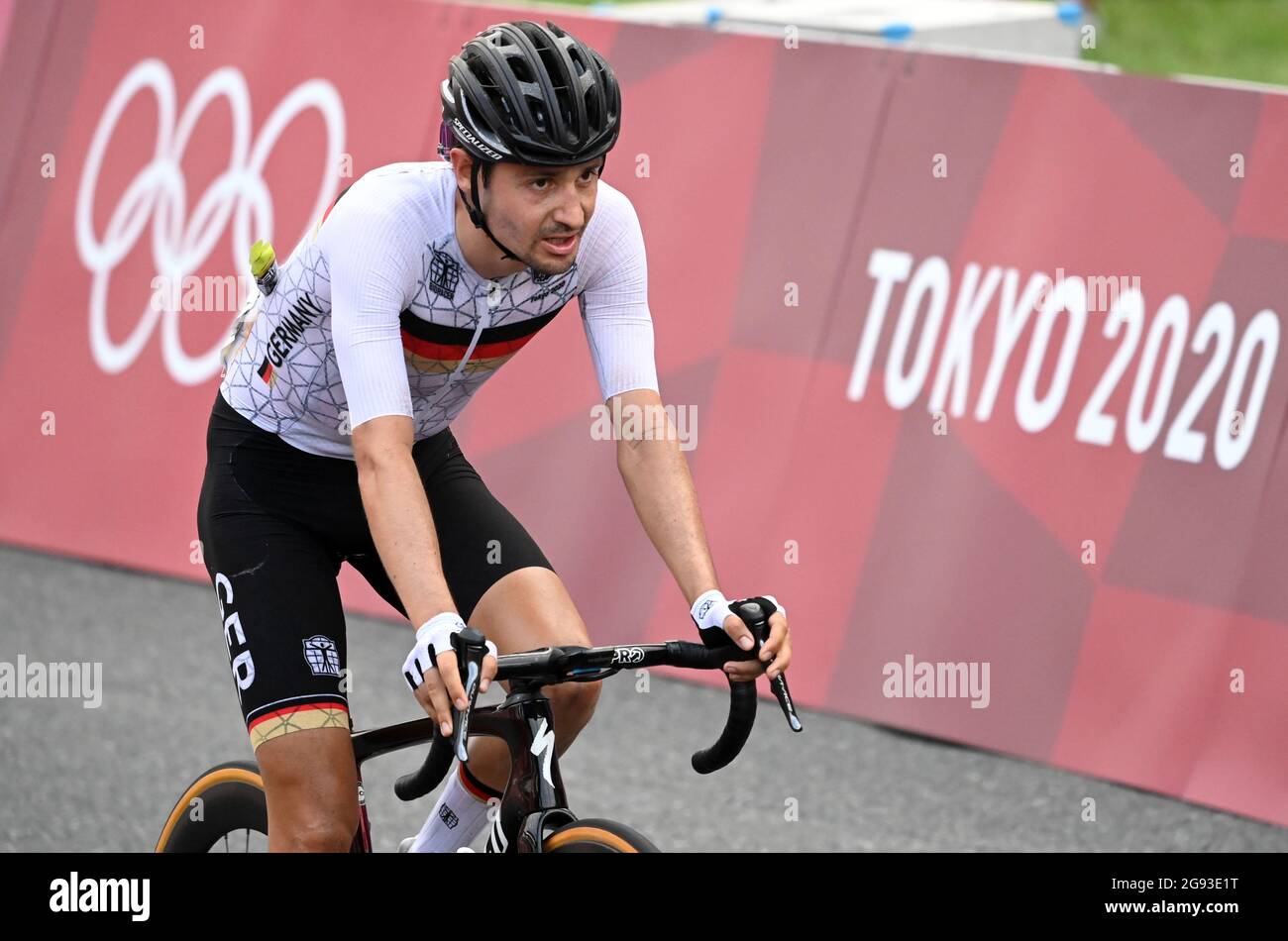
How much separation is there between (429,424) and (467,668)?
3.49 ft

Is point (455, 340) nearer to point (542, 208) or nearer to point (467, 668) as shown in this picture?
point (542, 208)

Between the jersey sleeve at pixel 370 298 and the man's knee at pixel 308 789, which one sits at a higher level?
the jersey sleeve at pixel 370 298

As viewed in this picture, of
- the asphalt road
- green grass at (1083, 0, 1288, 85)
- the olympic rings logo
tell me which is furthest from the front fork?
green grass at (1083, 0, 1288, 85)

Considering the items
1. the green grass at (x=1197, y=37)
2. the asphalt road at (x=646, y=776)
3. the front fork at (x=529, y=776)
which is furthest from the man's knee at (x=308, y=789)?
the green grass at (x=1197, y=37)

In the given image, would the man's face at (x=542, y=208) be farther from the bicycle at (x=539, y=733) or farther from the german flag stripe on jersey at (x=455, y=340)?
the bicycle at (x=539, y=733)

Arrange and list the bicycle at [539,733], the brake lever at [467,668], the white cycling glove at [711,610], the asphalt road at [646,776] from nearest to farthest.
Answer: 1. the brake lever at [467,668]
2. the bicycle at [539,733]
3. the white cycling glove at [711,610]
4. the asphalt road at [646,776]

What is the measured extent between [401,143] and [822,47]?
6.13 feet

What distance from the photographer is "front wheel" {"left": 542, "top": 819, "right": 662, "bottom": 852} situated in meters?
3.28

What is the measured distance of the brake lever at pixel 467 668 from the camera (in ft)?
10.1

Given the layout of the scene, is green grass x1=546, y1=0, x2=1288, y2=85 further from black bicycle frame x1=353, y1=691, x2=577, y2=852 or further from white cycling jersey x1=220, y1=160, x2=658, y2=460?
black bicycle frame x1=353, y1=691, x2=577, y2=852

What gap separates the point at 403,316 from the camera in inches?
147
